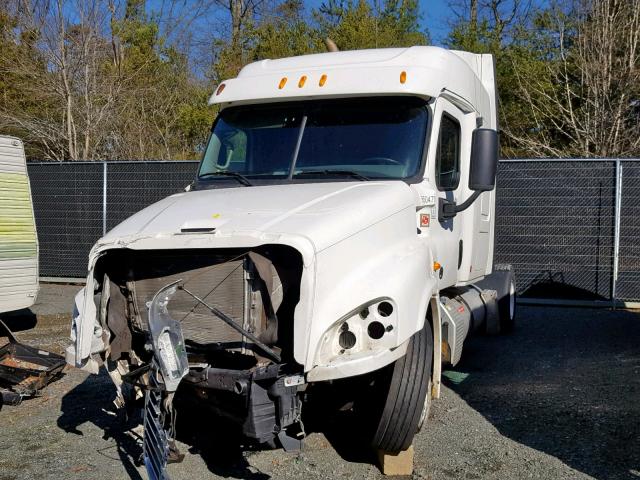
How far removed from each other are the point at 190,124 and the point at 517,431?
15307 mm

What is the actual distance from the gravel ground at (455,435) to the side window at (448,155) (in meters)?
2.02

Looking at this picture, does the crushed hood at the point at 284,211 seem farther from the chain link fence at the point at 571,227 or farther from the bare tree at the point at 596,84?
the bare tree at the point at 596,84

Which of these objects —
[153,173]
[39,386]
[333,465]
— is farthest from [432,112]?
[153,173]

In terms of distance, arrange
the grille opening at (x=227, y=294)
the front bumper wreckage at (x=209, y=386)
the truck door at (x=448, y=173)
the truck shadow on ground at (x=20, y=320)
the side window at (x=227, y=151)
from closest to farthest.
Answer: the front bumper wreckage at (x=209, y=386)
the grille opening at (x=227, y=294)
the truck door at (x=448, y=173)
the side window at (x=227, y=151)
the truck shadow on ground at (x=20, y=320)

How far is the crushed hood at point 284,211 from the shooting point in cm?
454

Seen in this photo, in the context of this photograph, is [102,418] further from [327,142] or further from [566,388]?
[566,388]

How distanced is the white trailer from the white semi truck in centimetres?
505

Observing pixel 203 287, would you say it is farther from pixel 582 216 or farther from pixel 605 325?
pixel 582 216

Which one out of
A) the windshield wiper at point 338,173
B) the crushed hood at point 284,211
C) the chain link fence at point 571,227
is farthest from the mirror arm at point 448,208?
the chain link fence at point 571,227

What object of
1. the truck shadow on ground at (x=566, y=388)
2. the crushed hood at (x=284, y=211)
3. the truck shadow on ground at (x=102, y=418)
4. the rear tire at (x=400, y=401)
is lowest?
the truck shadow on ground at (x=102, y=418)

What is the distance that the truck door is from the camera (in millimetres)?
5848

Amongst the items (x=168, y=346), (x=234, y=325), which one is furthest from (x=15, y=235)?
(x=234, y=325)

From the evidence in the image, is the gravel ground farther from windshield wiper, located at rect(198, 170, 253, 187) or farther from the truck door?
windshield wiper, located at rect(198, 170, 253, 187)

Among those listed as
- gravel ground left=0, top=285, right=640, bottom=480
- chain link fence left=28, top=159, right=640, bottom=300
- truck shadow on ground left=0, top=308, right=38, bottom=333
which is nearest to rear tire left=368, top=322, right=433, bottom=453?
gravel ground left=0, top=285, right=640, bottom=480
